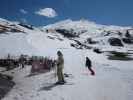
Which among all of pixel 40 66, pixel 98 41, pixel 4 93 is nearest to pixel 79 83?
pixel 4 93

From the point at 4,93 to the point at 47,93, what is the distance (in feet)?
10.1

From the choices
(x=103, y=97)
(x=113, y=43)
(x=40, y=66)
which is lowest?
(x=103, y=97)

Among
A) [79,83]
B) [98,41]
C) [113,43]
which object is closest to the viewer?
[79,83]

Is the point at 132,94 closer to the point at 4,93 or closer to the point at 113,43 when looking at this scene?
the point at 4,93

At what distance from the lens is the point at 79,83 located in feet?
56.1

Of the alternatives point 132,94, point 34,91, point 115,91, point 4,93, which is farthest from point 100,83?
point 4,93

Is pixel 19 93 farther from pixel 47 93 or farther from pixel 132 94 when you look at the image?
pixel 132 94

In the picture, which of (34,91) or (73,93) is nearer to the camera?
(73,93)

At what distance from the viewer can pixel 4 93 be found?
1510 cm

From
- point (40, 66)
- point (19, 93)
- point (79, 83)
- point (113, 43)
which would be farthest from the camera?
point (113, 43)

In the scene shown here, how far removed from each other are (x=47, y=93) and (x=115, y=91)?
424 cm

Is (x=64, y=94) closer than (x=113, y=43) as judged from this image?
Yes

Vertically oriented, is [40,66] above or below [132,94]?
above

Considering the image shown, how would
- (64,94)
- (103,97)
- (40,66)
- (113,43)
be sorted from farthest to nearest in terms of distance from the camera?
(113,43)
(40,66)
(64,94)
(103,97)
